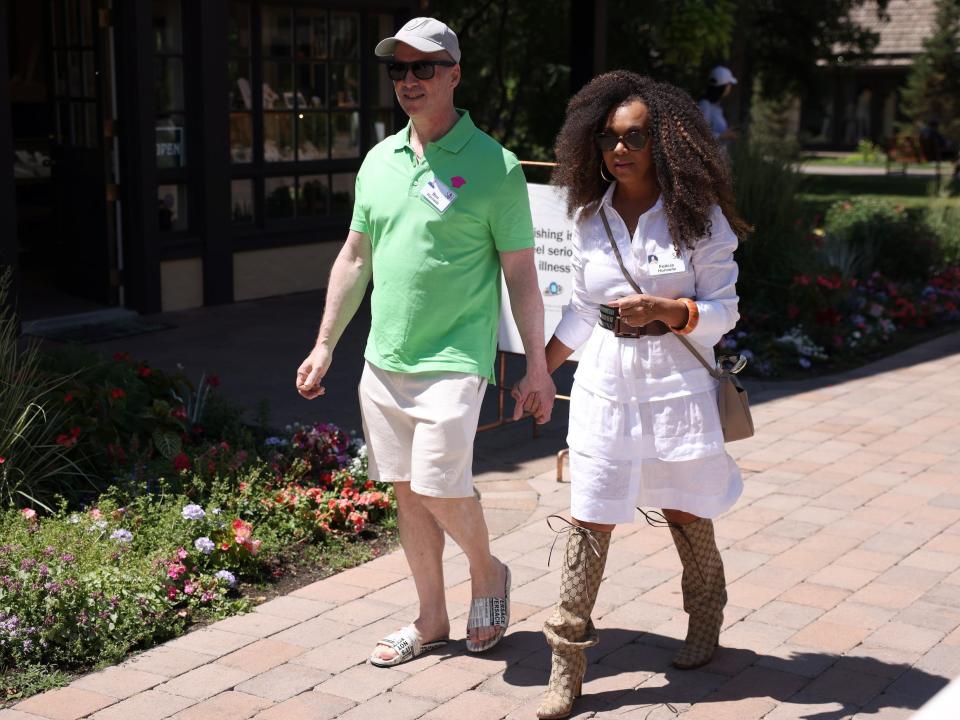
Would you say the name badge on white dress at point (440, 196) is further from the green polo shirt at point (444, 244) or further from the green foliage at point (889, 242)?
the green foliage at point (889, 242)

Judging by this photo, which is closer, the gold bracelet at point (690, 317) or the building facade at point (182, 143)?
the gold bracelet at point (690, 317)

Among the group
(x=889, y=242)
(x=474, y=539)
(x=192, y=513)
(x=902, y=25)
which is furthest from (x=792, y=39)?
(x=474, y=539)

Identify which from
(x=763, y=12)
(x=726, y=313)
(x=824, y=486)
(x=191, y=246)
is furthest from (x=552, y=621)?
(x=763, y=12)

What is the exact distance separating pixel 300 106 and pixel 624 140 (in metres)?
7.88

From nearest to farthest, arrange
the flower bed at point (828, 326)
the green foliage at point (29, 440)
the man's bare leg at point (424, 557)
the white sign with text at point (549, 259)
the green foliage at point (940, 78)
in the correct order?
the man's bare leg at point (424, 557) → the green foliage at point (29, 440) → the white sign with text at point (549, 259) → the flower bed at point (828, 326) → the green foliage at point (940, 78)

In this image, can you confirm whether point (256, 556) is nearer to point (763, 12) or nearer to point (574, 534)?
point (574, 534)

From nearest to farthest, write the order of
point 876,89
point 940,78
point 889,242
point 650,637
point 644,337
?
point 644,337, point 650,637, point 889,242, point 940,78, point 876,89

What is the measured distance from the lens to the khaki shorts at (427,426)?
3809 millimetres

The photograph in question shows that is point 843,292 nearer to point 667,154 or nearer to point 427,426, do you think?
point 667,154

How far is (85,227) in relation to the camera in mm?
9727

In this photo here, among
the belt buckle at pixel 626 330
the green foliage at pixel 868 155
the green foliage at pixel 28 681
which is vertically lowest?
the green foliage at pixel 868 155

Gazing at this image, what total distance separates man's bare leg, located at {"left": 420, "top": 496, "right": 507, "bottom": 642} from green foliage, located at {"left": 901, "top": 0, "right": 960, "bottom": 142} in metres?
31.0

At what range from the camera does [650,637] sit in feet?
14.2

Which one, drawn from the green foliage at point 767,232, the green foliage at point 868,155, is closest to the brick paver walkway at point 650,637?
the green foliage at point 767,232
